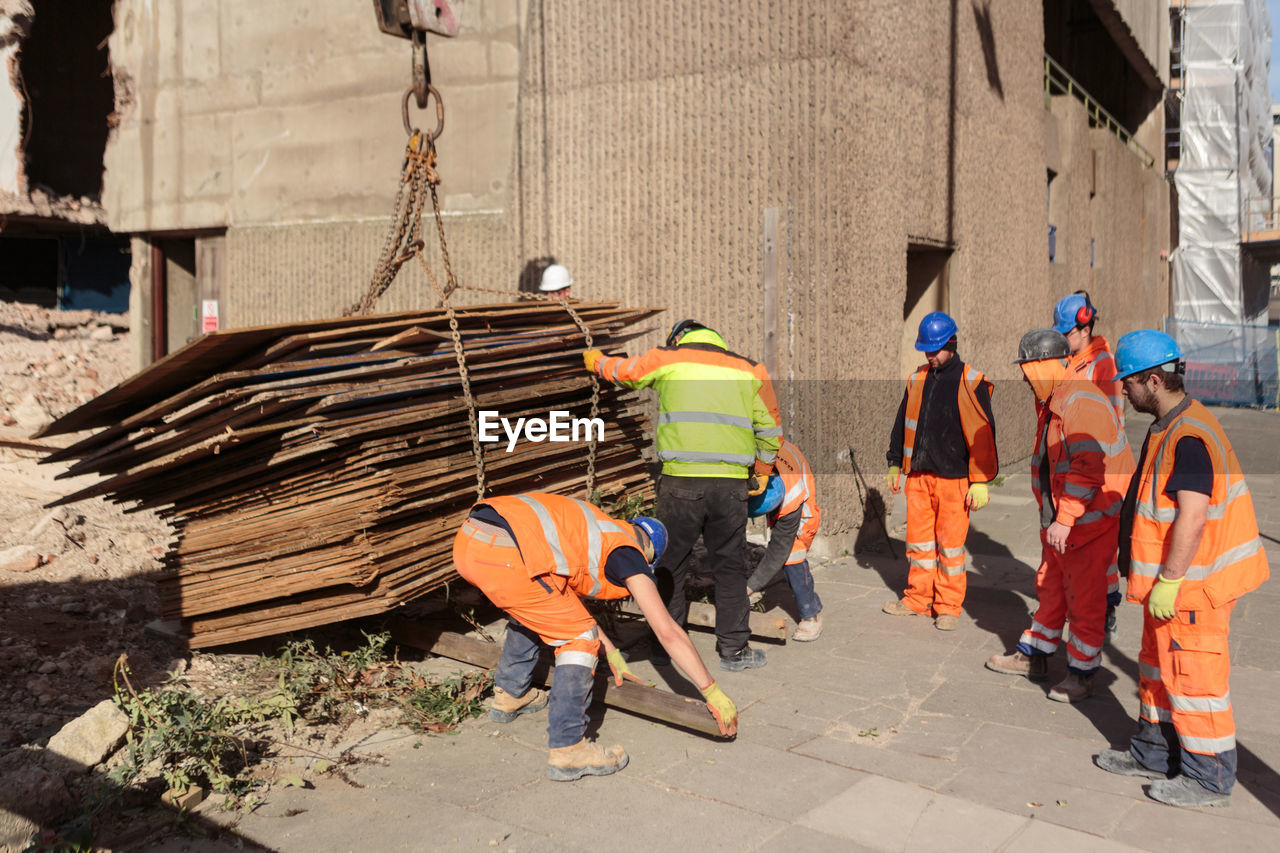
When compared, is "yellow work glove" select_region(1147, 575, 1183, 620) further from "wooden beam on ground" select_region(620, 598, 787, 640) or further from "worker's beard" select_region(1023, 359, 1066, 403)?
"wooden beam on ground" select_region(620, 598, 787, 640)

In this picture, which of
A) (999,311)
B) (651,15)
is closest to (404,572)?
(651,15)

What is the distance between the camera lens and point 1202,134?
79.6 ft

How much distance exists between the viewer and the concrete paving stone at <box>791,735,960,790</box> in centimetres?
421

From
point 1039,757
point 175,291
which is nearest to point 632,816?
point 1039,757

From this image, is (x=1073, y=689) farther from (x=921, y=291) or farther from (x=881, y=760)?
(x=921, y=291)

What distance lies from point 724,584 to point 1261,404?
18.6 m

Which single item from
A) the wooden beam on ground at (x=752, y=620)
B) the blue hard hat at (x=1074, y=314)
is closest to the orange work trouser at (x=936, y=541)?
the wooden beam on ground at (x=752, y=620)

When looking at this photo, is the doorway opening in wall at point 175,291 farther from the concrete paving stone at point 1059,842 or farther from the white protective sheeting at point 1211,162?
the white protective sheeting at point 1211,162

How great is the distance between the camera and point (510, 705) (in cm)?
486

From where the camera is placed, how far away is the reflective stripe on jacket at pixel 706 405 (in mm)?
5238

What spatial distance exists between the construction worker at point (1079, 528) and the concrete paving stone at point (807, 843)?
1.97 meters

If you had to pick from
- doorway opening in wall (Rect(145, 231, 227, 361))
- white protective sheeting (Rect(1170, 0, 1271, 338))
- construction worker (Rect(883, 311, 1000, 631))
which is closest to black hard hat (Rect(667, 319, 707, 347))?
construction worker (Rect(883, 311, 1000, 631))

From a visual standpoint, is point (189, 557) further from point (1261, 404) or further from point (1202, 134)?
point (1202, 134)

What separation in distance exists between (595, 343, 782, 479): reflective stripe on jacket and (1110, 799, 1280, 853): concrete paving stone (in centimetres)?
238
